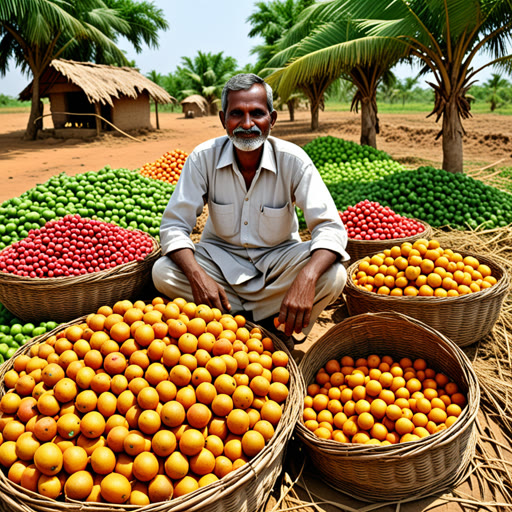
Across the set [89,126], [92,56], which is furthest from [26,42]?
[92,56]

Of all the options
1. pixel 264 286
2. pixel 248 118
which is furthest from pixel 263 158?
pixel 264 286

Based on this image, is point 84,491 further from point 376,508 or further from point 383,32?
point 383,32

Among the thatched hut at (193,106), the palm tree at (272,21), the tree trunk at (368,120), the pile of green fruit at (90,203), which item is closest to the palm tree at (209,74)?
the thatched hut at (193,106)

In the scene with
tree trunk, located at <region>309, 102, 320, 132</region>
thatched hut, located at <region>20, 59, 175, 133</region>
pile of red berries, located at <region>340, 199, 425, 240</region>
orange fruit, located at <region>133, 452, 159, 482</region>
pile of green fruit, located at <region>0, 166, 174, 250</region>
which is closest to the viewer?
orange fruit, located at <region>133, 452, 159, 482</region>

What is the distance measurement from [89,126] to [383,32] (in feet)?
59.9

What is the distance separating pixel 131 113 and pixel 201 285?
1939 cm

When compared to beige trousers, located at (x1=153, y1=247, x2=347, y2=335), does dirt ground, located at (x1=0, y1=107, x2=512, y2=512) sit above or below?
above

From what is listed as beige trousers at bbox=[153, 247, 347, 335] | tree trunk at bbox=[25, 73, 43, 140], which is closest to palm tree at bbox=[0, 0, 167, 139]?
tree trunk at bbox=[25, 73, 43, 140]

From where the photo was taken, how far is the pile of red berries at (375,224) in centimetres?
416

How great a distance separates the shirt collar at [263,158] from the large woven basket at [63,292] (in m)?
1.02

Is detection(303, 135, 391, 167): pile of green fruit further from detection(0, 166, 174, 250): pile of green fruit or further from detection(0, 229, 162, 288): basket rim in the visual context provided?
detection(0, 229, 162, 288): basket rim

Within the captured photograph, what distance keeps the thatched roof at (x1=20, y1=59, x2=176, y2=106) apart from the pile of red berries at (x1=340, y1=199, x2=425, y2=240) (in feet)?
42.9

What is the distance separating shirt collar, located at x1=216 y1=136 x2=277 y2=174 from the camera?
9.49 ft

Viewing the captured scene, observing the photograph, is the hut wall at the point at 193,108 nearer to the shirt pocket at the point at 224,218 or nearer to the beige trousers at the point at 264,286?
the shirt pocket at the point at 224,218
